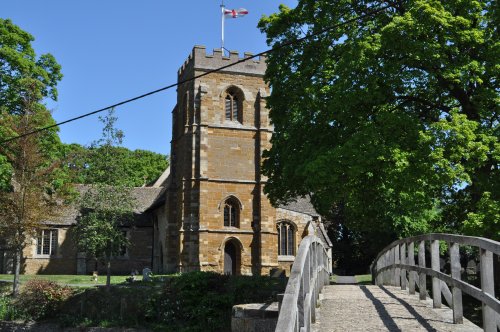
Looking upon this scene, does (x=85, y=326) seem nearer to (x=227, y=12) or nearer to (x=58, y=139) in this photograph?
(x=58, y=139)

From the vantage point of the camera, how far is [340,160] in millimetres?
14555

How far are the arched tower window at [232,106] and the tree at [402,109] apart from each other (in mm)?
19282

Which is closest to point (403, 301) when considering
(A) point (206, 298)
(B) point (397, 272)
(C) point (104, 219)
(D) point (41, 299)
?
(B) point (397, 272)

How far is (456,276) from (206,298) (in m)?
13.6

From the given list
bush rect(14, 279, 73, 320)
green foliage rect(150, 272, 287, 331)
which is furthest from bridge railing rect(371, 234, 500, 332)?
bush rect(14, 279, 73, 320)

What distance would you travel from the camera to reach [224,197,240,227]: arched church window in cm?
3650

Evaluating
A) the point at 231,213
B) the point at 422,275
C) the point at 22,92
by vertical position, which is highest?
the point at 22,92

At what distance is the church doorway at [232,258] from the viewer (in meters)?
36.2

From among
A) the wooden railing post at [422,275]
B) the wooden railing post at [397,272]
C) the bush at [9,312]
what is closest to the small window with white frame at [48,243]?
the bush at [9,312]

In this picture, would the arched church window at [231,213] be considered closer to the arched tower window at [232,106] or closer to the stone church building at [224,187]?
the stone church building at [224,187]

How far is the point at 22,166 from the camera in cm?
2523

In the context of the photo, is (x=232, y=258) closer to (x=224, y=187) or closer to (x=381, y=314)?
(x=224, y=187)

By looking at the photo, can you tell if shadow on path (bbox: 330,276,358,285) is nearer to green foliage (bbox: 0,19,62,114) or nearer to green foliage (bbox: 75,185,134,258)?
green foliage (bbox: 75,185,134,258)

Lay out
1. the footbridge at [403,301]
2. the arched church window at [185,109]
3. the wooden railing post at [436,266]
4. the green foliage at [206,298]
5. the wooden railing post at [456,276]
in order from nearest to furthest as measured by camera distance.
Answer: the footbridge at [403,301], the wooden railing post at [456,276], the wooden railing post at [436,266], the green foliage at [206,298], the arched church window at [185,109]
